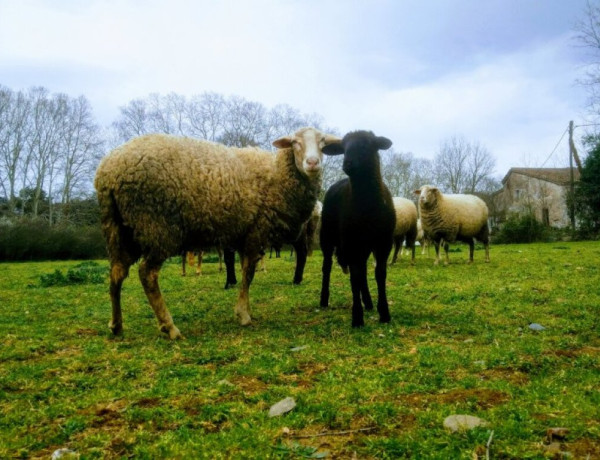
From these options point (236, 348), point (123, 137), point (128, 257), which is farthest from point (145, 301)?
point (123, 137)

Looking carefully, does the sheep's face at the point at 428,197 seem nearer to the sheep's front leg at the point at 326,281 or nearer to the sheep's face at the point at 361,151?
the sheep's front leg at the point at 326,281

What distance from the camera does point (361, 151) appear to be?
5.92m

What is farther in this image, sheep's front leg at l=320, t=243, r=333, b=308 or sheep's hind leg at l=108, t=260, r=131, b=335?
sheep's front leg at l=320, t=243, r=333, b=308

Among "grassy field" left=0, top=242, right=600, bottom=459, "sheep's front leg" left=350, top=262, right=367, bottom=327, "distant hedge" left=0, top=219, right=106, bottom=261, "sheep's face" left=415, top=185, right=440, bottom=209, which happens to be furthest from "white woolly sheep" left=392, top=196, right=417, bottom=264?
"distant hedge" left=0, top=219, right=106, bottom=261

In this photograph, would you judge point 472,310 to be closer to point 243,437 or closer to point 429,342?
point 429,342

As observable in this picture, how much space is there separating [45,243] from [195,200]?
27.8m

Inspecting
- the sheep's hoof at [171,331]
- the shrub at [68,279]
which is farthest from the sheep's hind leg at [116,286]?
the shrub at [68,279]

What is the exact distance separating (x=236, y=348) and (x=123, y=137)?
37.0 m

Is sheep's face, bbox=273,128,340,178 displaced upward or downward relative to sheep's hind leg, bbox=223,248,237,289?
upward

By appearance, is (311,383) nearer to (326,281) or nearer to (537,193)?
(326,281)

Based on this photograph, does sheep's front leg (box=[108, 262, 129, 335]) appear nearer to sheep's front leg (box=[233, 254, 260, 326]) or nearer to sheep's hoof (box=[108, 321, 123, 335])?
sheep's hoof (box=[108, 321, 123, 335])

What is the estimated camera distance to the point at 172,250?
18.2 ft

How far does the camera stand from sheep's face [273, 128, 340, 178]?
606cm

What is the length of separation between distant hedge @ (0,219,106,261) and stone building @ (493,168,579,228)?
36736mm
